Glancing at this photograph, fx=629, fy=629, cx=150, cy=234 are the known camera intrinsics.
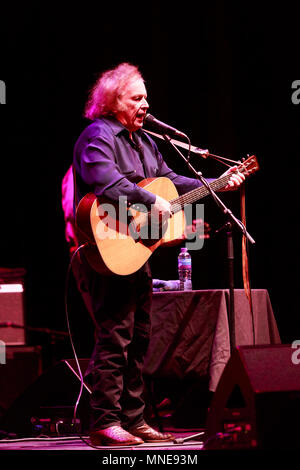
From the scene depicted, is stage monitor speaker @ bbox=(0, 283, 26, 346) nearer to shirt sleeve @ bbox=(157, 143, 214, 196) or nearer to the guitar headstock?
shirt sleeve @ bbox=(157, 143, 214, 196)

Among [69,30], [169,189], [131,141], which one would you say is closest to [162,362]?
[169,189]

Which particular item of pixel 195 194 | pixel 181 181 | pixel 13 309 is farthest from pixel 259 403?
pixel 13 309

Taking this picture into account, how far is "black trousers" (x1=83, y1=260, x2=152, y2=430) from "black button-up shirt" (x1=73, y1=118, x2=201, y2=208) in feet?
1.22

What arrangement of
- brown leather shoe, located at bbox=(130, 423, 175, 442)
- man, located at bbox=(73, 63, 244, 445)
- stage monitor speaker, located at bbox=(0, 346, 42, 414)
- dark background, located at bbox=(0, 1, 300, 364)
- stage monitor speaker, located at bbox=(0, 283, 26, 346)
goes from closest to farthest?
1. man, located at bbox=(73, 63, 244, 445)
2. brown leather shoe, located at bbox=(130, 423, 175, 442)
3. stage monitor speaker, located at bbox=(0, 346, 42, 414)
4. stage monitor speaker, located at bbox=(0, 283, 26, 346)
5. dark background, located at bbox=(0, 1, 300, 364)

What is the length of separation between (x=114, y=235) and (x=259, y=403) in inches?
45.7

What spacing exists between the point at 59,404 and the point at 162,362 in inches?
27.5

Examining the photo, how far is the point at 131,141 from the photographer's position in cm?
319

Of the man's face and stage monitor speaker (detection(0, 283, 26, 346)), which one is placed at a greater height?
the man's face

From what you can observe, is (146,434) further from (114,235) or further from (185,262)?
(185,262)

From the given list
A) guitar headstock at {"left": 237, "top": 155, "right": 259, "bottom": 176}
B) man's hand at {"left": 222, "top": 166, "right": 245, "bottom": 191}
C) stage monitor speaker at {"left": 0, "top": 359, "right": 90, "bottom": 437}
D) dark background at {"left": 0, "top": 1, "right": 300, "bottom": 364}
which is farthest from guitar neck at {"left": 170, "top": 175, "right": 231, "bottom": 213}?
dark background at {"left": 0, "top": 1, "right": 300, "bottom": 364}

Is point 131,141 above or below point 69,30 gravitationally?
below

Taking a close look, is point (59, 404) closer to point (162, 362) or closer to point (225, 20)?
point (162, 362)

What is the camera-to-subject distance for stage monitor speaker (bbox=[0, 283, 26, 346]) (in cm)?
422

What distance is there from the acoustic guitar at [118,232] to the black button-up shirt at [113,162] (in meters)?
0.06
